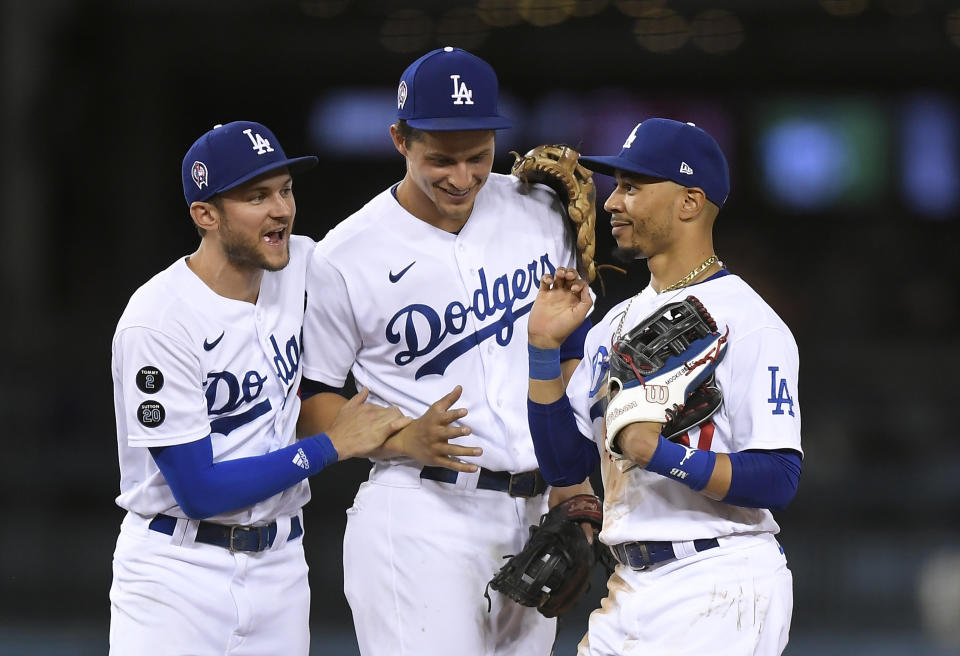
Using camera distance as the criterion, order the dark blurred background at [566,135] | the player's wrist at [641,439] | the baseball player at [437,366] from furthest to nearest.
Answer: the dark blurred background at [566,135] < the baseball player at [437,366] < the player's wrist at [641,439]

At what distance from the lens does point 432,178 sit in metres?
3.21

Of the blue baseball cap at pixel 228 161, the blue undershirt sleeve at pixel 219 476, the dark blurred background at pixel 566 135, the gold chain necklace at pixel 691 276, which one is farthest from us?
the dark blurred background at pixel 566 135

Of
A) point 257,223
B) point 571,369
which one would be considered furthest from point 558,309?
point 257,223

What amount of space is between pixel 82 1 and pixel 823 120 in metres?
7.51

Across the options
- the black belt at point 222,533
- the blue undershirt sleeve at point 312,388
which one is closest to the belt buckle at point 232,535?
the black belt at point 222,533

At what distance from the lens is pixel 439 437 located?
309 centimetres

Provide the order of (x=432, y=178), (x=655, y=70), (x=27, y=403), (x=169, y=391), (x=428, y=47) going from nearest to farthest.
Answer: (x=169, y=391) → (x=432, y=178) → (x=27, y=403) → (x=428, y=47) → (x=655, y=70)

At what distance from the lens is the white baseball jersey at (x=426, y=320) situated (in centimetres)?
330

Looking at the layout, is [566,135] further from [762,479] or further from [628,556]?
[762,479]

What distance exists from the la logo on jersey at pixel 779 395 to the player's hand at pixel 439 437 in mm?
803

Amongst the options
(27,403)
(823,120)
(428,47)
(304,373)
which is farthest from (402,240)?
(823,120)

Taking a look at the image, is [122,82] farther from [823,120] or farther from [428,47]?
[823,120]

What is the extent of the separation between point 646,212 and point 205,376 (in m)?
1.21

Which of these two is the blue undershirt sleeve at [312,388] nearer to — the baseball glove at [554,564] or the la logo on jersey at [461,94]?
the baseball glove at [554,564]
